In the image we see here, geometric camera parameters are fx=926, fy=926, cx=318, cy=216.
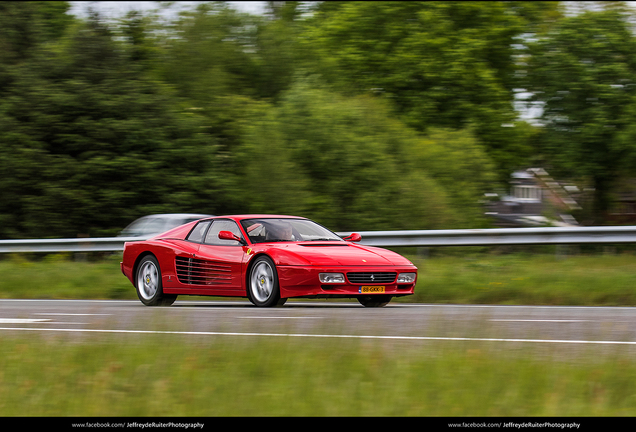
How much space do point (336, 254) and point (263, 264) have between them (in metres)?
0.93

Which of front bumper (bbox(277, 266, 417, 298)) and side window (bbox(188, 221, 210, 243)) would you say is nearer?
front bumper (bbox(277, 266, 417, 298))

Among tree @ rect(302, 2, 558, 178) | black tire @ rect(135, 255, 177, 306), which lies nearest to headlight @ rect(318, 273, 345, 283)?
black tire @ rect(135, 255, 177, 306)

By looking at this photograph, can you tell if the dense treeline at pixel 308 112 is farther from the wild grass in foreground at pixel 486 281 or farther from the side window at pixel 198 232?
the side window at pixel 198 232

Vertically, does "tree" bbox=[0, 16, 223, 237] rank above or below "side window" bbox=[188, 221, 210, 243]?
below

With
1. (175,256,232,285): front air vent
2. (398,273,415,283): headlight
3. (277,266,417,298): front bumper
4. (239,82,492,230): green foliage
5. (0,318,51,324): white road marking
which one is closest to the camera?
(0,318,51,324): white road marking

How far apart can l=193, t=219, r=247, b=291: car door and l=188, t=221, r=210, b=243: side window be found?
127 millimetres

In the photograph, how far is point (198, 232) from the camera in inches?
511

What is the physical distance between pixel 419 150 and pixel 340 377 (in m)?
25.5

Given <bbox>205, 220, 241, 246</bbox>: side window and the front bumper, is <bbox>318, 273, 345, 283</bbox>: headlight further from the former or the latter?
<bbox>205, 220, 241, 246</bbox>: side window

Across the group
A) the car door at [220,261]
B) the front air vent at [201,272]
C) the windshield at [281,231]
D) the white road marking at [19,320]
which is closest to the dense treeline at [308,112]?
the windshield at [281,231]

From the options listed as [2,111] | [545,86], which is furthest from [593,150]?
[2,111]

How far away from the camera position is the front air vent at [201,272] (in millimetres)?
12141

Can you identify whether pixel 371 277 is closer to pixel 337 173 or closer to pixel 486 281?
pixel 486 281

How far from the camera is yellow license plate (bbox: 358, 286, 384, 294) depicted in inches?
452
